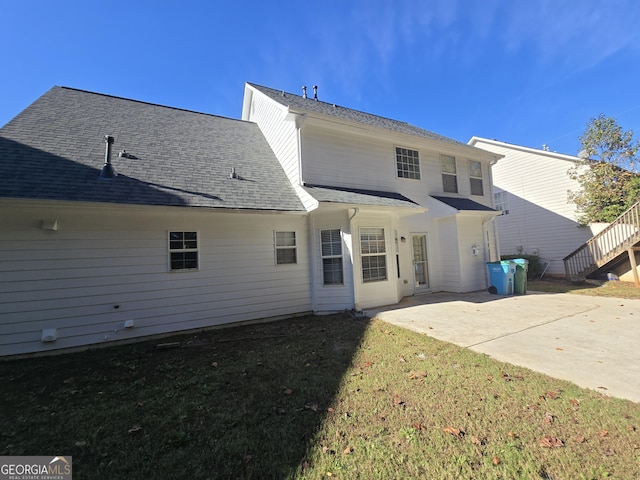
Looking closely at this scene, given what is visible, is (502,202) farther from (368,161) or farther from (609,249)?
(368,161)

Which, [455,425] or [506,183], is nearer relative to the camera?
[455,425]

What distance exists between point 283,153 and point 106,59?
6.06m

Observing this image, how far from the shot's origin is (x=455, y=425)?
2.65m

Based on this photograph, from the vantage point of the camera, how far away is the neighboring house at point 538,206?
14297mm

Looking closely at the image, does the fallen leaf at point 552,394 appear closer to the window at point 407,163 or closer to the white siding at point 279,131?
the white siding at point 279,131

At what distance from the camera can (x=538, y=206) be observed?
50.6 ft

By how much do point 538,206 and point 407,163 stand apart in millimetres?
10720

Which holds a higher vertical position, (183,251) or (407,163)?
(407,163)

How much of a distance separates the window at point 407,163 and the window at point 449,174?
1.32 m

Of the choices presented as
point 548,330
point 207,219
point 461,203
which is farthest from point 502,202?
point 207,219

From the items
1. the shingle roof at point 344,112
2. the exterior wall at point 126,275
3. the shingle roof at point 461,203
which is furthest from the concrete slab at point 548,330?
the shingle roof at point 344,112

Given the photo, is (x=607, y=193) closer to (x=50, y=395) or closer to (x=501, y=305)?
(x=501, y=305)

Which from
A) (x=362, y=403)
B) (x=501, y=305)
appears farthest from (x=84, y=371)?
(x=501, y=305)

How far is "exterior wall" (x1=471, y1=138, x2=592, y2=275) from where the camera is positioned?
47.0ft
